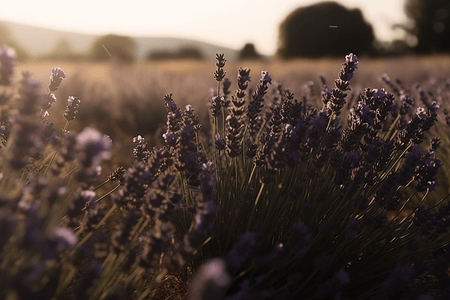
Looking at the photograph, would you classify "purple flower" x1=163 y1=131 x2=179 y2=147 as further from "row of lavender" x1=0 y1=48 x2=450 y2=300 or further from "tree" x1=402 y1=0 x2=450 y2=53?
"tree" x1=402 y1=0 x2=450 y2=53

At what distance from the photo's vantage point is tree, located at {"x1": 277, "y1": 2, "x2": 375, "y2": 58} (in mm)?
23828

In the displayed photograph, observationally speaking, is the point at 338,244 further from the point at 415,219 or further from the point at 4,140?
the point at 4,140

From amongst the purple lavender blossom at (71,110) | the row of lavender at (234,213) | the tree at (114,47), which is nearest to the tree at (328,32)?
the tree at (114,47)

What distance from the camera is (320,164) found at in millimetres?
1814

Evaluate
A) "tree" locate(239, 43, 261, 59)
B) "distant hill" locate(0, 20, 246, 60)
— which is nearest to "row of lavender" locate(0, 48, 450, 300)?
"distant hill" locate(0, 20, 246, 60)

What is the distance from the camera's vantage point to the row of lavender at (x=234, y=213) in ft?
3.67

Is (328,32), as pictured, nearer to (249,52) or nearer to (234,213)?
(249,52)

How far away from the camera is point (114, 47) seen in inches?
1217

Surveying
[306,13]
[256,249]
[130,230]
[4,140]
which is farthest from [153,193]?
[306,13]

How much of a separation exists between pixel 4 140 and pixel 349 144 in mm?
1494

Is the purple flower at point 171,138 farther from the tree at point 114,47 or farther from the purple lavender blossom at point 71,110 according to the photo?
the tree at point 114,47

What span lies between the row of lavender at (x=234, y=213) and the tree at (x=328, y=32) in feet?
75.5

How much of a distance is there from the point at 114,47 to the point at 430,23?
20.1 m

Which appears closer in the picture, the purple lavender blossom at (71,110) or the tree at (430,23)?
the purple lavender blossom at (71,110)
